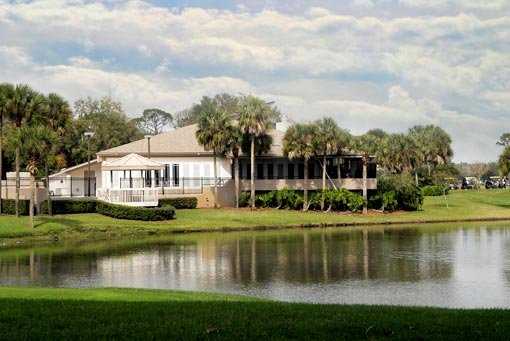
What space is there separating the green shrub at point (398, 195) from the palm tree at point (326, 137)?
5.16 m

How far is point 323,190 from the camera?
66812 millimetres

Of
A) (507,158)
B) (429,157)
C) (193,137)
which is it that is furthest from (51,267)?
(429,157)

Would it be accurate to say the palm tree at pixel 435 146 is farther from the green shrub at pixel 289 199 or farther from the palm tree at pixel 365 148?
the green shrub at pixel 289 199

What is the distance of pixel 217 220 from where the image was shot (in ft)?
192

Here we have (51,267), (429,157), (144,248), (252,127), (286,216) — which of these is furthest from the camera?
(429,157)

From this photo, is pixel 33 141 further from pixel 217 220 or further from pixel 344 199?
pixel 344 199

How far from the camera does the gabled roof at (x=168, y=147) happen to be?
230 feet

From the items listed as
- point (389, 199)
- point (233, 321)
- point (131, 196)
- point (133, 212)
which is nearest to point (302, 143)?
point (389, 199)

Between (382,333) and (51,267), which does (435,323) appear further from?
(51,267)

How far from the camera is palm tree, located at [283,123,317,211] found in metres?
66.2

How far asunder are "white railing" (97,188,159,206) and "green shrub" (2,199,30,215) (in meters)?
6.28

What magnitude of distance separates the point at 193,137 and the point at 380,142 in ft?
56.1

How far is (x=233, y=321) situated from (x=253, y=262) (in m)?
20.8

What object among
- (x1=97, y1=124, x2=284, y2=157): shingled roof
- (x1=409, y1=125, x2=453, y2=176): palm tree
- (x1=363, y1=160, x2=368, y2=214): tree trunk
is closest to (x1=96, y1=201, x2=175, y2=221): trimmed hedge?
(x1=97, y1=124, x2=284, y2=157): shingled roof
